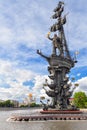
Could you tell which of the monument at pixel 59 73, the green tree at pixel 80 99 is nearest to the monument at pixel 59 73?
the monument at pixel 59 73

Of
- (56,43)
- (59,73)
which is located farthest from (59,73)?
(56,43)

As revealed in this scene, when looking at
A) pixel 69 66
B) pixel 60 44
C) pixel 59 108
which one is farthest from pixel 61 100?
pixel 60 44

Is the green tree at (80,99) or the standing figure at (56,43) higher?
the standing figure at (56,43)

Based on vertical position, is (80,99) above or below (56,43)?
below

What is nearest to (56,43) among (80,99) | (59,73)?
(59,73)

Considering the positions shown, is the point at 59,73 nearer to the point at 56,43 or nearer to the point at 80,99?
the point at 56,43

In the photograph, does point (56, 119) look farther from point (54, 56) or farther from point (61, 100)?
point (54, 56)

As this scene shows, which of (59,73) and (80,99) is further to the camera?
(80,99)

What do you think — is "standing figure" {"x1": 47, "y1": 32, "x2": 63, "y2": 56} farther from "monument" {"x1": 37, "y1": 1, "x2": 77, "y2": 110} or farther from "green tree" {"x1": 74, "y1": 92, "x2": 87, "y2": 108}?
"green tree" {"x1": 74, "y1": 92, "x2": 87, "y2": 108}

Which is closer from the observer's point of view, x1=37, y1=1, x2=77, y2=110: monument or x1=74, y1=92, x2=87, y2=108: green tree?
x1=37, y1=1, x2=77, y2=110: monument

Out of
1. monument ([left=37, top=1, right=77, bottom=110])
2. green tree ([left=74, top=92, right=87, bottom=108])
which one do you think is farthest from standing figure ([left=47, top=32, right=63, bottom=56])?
green tree ([left=74, top=92, right=87, bottom=108])

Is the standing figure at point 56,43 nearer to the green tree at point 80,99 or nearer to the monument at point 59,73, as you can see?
the monument at point 59,73

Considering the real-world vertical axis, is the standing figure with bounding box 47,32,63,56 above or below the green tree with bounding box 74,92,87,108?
above

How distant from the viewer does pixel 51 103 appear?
7131 centimetres
